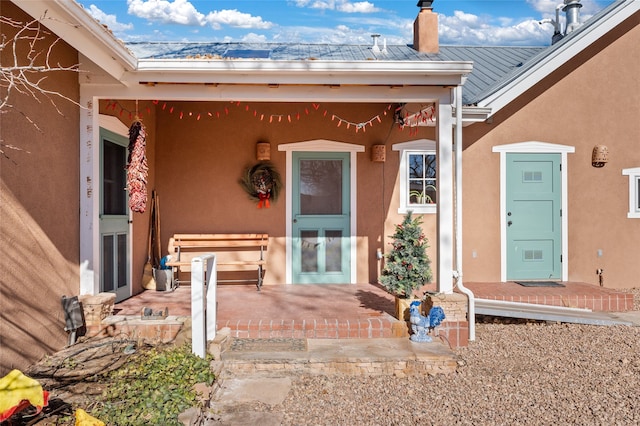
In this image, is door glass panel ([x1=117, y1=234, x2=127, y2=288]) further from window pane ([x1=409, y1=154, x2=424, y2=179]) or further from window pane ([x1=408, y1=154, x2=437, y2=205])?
window pane ([x1=409, y1=154, x2=424, y2=179])

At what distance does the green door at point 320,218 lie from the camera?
7.21 m

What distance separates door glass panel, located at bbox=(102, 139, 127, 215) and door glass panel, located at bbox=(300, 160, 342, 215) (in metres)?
2.58

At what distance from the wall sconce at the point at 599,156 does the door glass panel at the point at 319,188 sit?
3970 millimetres

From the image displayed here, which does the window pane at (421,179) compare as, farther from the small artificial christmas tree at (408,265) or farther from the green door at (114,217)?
the green door at (114,217)

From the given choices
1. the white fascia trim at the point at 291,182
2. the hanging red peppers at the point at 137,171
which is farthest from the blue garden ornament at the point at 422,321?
the hanging red peppers at the point at 137,171

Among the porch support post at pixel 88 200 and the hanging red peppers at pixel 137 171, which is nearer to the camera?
the porch support post at pixel 88 200

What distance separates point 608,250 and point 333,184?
4466 millimetres

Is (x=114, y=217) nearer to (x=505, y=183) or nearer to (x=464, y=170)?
(x=464, y=170)

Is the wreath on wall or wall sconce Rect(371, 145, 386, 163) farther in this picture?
wall sconce Rect(371, 145, 386, 163)

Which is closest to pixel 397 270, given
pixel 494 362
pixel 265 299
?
pixel 494 362

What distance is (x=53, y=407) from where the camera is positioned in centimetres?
311

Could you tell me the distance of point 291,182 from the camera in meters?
7.21

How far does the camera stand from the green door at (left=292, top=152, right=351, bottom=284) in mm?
7207

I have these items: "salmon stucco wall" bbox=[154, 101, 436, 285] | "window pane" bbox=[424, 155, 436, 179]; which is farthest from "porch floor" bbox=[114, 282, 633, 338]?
"window pane" bbox=[424, 155, 436, 179]
